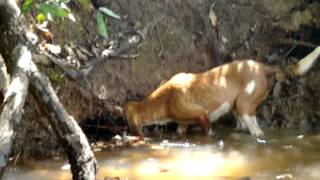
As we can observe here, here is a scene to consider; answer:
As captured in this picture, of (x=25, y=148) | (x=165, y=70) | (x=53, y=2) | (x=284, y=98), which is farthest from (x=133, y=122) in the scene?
(x=53, y=2)

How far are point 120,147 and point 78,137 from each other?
282 centimetres

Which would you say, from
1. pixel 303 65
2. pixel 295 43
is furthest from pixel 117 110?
pixel 295 43

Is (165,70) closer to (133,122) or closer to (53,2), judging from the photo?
(133,122)

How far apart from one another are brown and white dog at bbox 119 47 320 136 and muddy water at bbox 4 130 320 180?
0.27 m

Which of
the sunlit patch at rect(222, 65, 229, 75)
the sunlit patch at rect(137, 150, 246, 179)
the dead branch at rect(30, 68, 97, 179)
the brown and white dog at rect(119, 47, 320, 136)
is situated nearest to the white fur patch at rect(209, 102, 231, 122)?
the brown and white dog at rect(119, 47, 320, 136)

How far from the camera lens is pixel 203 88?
8008 mm

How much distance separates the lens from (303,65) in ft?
26.7

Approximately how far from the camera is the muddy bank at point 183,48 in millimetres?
7430

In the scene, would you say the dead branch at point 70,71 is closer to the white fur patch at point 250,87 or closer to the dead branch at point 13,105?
the white fur patch at point 250,87

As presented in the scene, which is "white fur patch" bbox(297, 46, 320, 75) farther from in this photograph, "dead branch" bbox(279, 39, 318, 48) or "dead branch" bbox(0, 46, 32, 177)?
"dead branch" bbox(0, 46, 32, 177)

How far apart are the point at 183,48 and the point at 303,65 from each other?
4.76ft

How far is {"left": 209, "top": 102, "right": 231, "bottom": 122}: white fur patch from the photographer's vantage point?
8047 mm

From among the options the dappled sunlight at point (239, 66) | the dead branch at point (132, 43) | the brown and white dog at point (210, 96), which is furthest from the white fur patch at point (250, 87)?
the dead branch at point (132, 43)

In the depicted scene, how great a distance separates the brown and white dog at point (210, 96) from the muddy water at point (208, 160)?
0.89 feet
